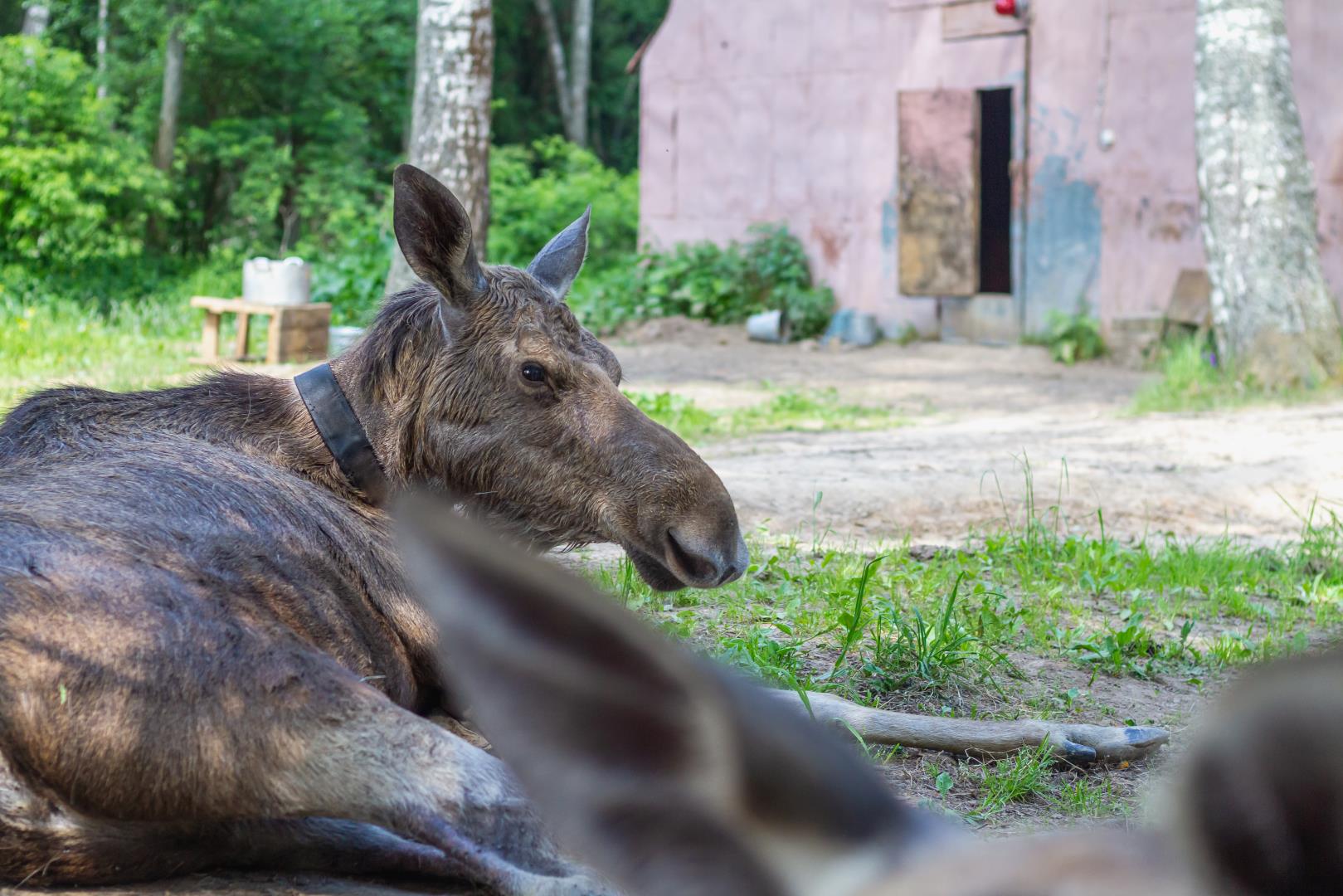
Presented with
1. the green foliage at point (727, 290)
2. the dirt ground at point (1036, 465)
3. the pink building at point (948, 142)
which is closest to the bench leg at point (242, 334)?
the dirt ground at point (1036, 465)

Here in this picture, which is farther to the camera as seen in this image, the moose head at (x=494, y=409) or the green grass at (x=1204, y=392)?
the green grass at (x=1204, y=392)

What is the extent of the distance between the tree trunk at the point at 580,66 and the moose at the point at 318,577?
2527cm

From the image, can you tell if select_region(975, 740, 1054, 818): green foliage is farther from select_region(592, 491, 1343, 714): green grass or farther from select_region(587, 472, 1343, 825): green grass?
select_region(592, 491, 1343, 714): green grass

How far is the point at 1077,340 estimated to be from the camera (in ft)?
44.8

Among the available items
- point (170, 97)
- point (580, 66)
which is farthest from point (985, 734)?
point (580, 66)

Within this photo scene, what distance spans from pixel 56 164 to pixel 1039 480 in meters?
14.2

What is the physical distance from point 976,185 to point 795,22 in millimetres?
3178

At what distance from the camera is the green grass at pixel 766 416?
8.66 meters

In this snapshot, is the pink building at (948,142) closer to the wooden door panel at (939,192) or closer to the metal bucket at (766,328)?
the wooden door panel at (939,192)

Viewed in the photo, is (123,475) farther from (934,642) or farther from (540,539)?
(934,642)

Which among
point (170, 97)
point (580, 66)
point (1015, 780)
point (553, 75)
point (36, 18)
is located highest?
point (553, 75)

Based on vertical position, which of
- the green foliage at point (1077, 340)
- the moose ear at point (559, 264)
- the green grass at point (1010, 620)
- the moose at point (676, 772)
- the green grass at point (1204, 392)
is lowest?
the green grass at point (1010, 620)

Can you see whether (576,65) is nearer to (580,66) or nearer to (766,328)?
(580,66)

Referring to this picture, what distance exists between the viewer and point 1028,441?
8023mm
